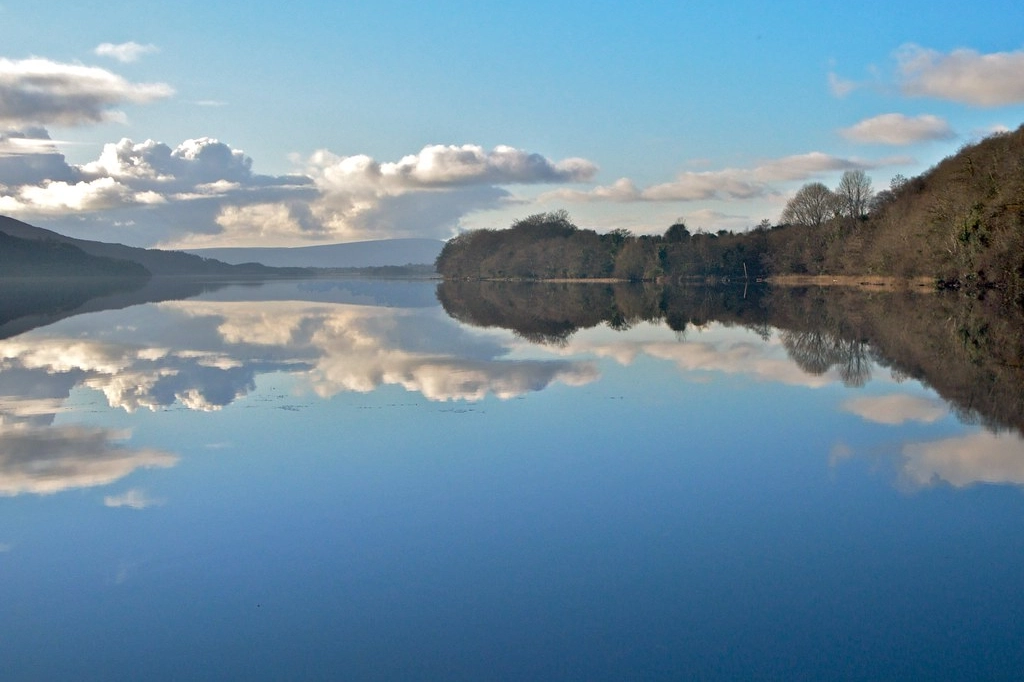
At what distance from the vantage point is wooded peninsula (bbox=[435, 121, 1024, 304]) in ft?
153

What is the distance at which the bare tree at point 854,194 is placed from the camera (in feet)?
295

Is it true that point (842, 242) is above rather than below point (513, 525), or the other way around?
above

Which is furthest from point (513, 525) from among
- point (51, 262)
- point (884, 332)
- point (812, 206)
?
point (51, 262)

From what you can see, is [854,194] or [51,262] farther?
[51,262]

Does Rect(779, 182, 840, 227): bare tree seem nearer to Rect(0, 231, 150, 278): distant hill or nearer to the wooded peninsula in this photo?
the wooded peninsula

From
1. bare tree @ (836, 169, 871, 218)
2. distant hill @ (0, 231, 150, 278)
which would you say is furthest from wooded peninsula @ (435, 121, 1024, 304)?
distant hill @ (0, 231, 150, 278)

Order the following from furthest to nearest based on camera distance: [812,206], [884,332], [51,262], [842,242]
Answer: [51,262], [812,206], [842,242], [884,332]

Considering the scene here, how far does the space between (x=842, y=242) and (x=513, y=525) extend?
8249cm

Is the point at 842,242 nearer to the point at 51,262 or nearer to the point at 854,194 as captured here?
the point at 854,194

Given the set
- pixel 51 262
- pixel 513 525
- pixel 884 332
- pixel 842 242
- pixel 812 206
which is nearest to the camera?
pixel 513 525

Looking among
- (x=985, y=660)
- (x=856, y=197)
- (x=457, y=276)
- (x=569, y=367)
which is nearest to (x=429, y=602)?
(x=985, y=660)

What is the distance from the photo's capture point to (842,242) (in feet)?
277

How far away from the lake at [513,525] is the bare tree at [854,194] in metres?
75.2

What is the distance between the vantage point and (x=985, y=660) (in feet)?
19.1
